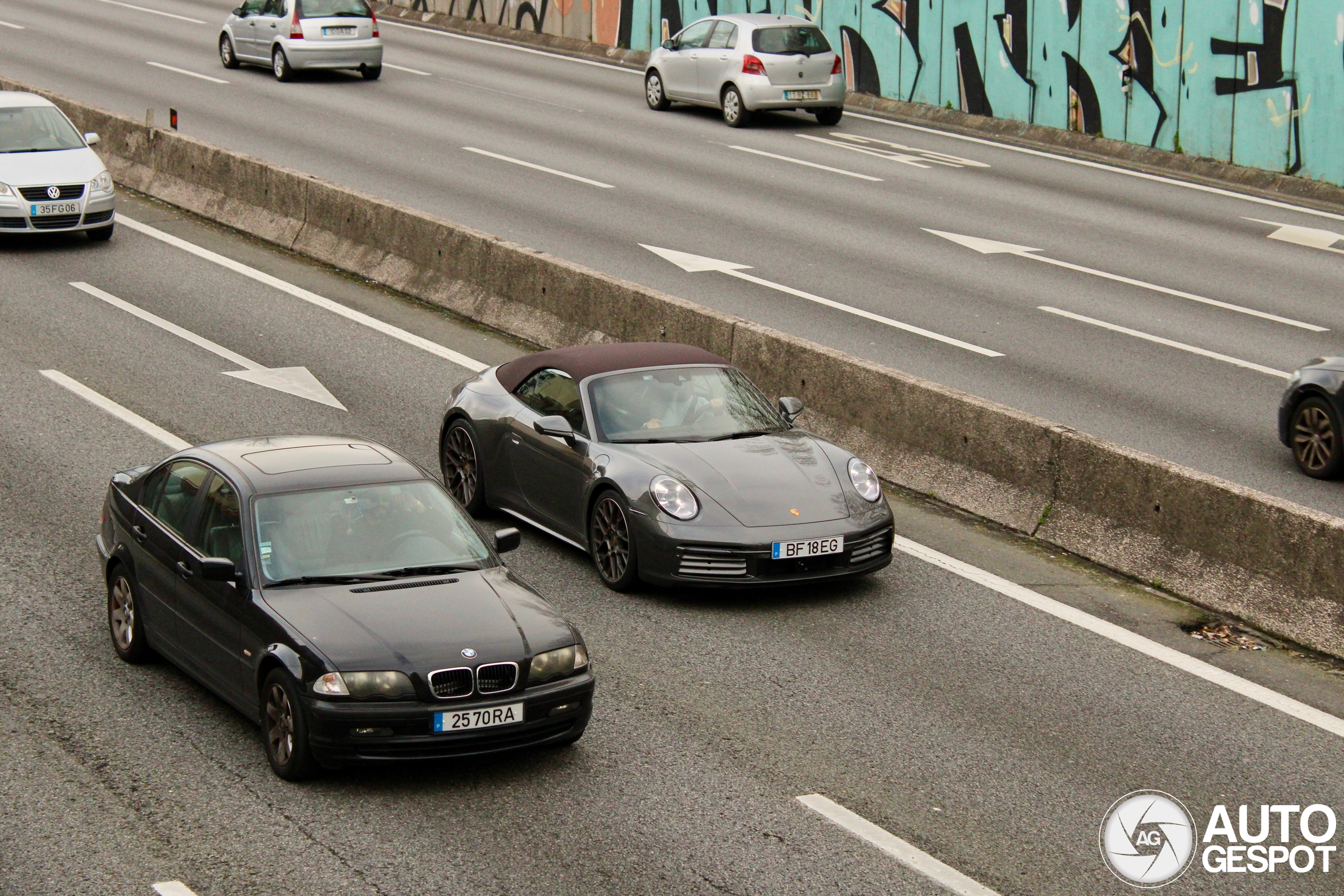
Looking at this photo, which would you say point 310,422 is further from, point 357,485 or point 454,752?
point 454,752

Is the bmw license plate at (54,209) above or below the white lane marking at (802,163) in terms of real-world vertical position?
below

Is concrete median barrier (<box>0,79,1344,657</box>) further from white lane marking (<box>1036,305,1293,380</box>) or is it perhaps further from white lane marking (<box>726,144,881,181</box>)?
white lane marking (<box>726,144,881,181</box>)

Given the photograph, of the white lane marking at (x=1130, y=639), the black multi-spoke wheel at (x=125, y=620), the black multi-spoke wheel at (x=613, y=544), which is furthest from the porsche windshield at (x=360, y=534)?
the white lane marking at (x=1130, y=639)

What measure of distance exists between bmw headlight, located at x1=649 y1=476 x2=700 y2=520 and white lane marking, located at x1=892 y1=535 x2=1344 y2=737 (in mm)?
1728

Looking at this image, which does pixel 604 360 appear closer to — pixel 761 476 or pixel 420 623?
pixel 761 476

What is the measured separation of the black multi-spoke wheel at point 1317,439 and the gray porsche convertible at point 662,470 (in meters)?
4.13

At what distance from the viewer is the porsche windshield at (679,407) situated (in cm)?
1052

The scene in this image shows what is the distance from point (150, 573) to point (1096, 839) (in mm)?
4749

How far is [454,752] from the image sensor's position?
707 cm

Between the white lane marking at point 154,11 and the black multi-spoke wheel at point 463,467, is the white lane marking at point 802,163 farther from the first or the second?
the white lane marking at point 154,11

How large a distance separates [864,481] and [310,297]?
9095 millimetres

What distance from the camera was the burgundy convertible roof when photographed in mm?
10953

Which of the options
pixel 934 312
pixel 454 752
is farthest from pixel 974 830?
pixel 934 312

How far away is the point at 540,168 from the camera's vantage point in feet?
79.5
